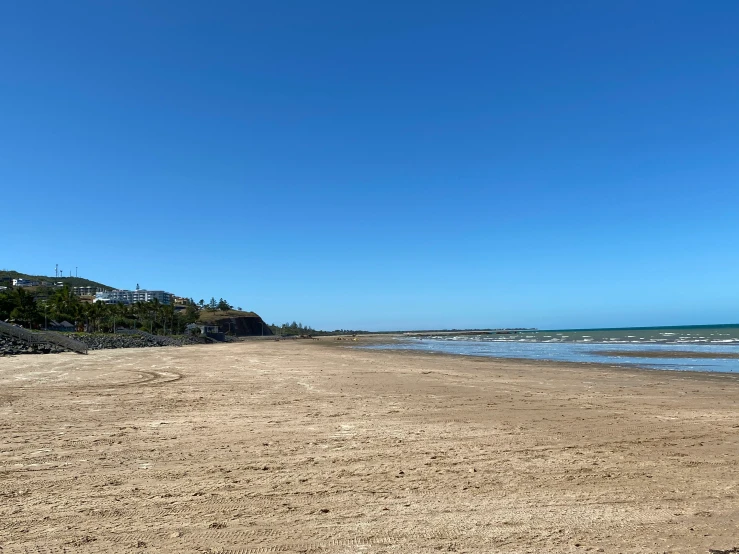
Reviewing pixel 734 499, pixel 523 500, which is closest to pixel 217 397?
pixel 523 500

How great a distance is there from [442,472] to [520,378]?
14808 mm

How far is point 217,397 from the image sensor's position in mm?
14070

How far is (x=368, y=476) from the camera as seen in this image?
6.23m

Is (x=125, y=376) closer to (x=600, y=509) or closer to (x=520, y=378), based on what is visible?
(x=520, y=378)

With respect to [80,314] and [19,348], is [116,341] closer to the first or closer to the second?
[19,348]

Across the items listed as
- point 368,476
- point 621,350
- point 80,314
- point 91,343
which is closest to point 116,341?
point 91,343

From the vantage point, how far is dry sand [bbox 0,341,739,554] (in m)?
4.47

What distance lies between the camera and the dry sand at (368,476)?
14.7 ft

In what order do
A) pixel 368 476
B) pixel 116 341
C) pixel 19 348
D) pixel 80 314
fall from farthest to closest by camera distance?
1. pixel 80 314
2. pixel 116 341
3. pixel 19 348
4. pixel 368 476

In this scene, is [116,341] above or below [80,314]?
below

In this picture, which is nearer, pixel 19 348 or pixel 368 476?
pixel 368 476

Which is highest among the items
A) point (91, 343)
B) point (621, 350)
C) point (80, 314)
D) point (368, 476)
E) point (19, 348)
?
point (80, 314)

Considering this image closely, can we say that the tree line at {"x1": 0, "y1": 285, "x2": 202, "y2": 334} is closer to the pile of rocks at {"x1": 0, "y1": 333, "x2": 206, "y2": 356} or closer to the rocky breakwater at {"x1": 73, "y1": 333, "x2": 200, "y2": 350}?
the pile of rocks at {"x1": 0, "y1": 333, "x2": 206, "y2": 356}

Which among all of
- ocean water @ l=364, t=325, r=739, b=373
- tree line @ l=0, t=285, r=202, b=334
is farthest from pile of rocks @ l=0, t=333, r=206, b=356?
ocean water @ l=364, t=325, r=739, b=373
